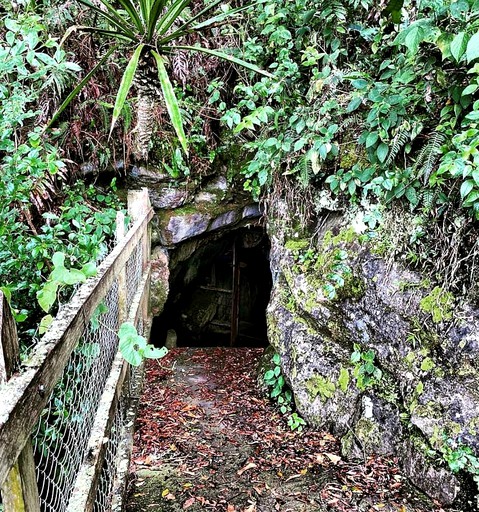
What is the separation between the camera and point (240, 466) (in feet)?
10.0

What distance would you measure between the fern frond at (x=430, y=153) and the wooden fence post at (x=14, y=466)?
240 cm

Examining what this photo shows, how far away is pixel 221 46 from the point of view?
481 cm

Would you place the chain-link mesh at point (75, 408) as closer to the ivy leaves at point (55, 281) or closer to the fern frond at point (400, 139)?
the ivy leaves at point (55, 281)

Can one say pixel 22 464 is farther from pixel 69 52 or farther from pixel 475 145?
pixel 69 52

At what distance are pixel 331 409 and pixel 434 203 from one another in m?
1.81

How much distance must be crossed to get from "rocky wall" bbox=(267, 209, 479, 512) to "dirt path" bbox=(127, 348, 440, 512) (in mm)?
217

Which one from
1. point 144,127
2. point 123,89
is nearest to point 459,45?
point 123,89

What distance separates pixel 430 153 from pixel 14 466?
A: 8.28 ft

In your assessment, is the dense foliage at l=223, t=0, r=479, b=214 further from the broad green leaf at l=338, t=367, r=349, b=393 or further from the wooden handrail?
the wooden handrail

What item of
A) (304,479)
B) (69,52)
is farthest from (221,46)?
(304,479)

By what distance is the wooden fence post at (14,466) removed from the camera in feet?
2.48

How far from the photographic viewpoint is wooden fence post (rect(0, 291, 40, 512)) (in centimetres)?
75

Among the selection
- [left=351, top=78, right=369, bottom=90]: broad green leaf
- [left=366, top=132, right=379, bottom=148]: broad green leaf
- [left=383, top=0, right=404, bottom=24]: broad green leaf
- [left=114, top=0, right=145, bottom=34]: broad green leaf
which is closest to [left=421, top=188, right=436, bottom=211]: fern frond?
[left=366, top=132, right=379, bottom=148]: broad green leaf

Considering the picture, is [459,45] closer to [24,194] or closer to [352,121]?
[352,121]
